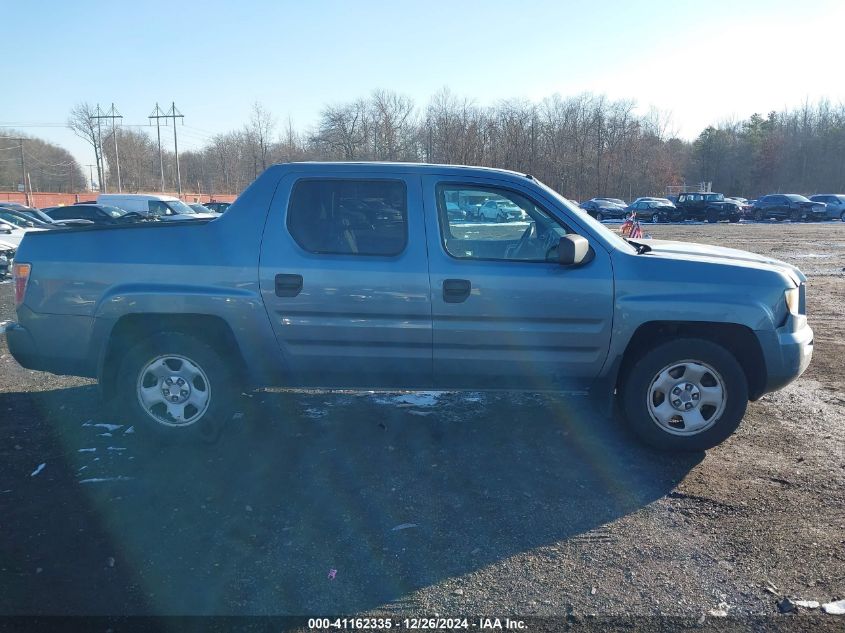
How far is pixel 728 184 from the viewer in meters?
80.9

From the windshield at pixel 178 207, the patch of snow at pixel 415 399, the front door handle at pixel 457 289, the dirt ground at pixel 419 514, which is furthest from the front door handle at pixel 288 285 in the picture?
the windshield at pixel 178 207

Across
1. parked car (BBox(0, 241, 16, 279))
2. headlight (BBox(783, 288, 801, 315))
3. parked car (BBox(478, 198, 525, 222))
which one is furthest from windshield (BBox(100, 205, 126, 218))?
headlight (BBox(783, 288, 801, 315))

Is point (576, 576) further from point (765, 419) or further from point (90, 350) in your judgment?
point (90, 350)

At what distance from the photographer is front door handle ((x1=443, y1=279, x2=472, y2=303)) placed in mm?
4188

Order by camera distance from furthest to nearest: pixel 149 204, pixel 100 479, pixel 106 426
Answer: pixel 149 204 → pixel 106 426 → pixel 100 479

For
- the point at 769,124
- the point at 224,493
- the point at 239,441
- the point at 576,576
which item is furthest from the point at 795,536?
the point at 769,124

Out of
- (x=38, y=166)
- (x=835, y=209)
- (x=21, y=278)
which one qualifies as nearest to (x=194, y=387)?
(x=21, y=278)

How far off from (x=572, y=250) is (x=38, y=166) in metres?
104

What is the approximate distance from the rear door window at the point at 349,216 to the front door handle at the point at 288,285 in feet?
0.80

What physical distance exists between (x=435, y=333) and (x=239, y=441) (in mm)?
1763

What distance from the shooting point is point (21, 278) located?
4477mm

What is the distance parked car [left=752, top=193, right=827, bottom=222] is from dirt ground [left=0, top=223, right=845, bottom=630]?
42213 millimetres

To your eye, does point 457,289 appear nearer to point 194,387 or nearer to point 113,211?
point 194,387

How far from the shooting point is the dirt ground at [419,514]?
2.89 metres
